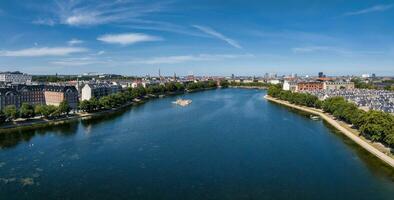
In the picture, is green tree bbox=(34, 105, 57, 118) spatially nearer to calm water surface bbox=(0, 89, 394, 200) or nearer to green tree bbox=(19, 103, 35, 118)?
green tree bbox=(19, 103, 35, 118)

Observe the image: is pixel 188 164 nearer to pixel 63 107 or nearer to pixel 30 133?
pixel 30 133

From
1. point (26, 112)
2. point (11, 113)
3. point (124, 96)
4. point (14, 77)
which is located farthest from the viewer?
point (14, 77)

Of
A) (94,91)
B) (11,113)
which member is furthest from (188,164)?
(94,91)

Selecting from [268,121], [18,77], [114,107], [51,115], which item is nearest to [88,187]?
[51,115]

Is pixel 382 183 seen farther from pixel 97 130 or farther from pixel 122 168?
pixel 97 130

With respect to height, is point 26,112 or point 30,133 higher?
point 26,112

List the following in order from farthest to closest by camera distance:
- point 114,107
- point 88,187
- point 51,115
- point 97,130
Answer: point 114,107
point 51,115
point 97,130
point 88,187

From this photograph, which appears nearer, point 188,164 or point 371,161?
point 188,164
